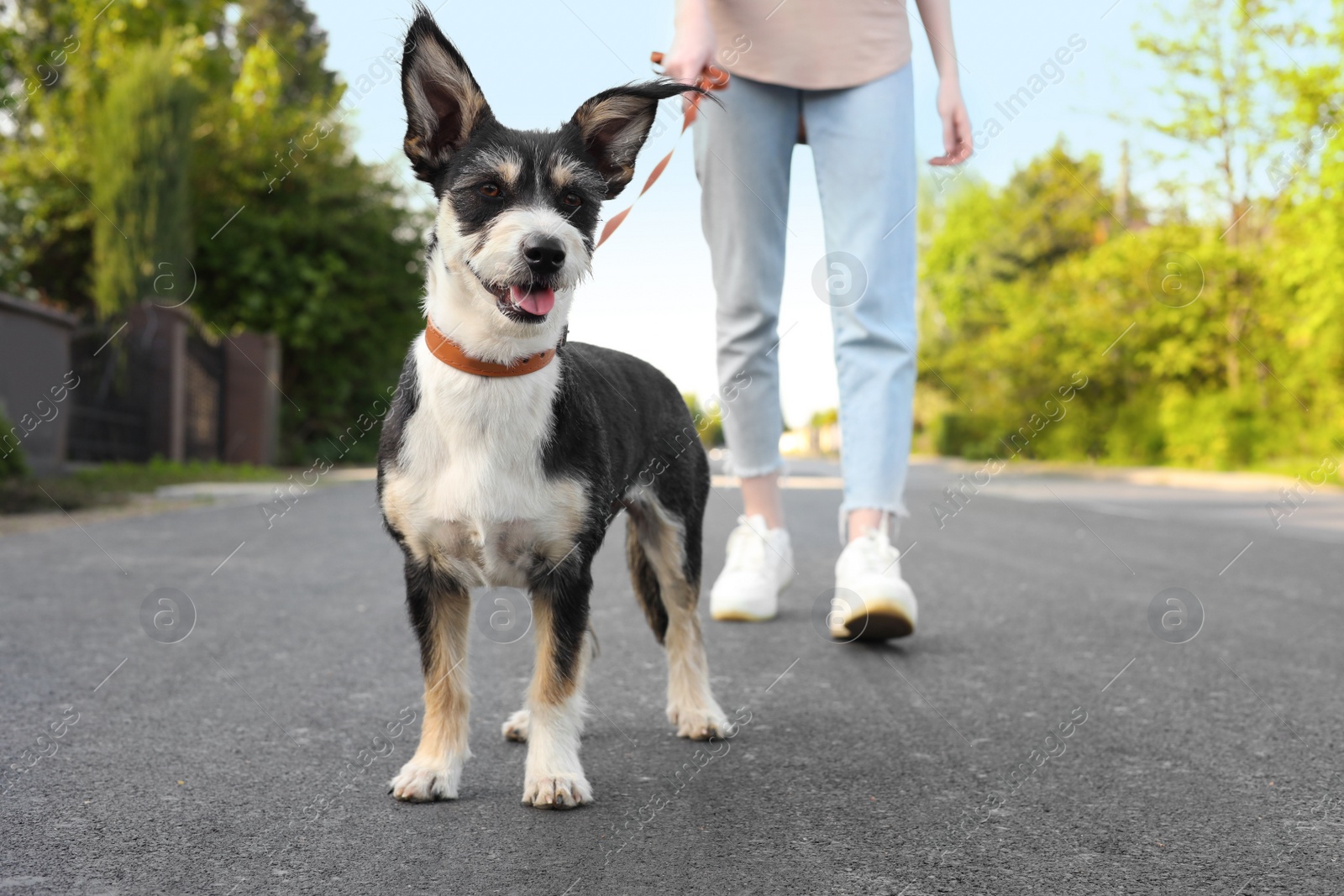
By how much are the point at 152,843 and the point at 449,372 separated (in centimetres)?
115

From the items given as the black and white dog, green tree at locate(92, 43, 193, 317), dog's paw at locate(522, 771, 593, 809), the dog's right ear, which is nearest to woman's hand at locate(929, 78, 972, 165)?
the black and white dog

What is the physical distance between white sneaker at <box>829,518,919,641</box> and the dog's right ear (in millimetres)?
1999

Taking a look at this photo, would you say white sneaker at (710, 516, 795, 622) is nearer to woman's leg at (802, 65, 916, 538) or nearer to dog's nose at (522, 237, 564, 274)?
woman's leg at (802, 65, 916, 538)

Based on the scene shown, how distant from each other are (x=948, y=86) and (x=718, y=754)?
8.83ft

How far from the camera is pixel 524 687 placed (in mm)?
3686

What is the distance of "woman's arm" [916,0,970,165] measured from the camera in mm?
4270

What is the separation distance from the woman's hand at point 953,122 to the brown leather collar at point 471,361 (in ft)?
7.20

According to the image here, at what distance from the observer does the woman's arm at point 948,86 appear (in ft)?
14.0

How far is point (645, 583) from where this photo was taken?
11.6ft

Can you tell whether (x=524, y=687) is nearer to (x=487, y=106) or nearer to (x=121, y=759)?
(x=121, y=759)

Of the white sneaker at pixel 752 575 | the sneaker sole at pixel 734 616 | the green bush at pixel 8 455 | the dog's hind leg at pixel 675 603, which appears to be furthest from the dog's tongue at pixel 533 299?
the green bush at pixel 8 455

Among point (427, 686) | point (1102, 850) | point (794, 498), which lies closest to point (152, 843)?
point (427, 686)

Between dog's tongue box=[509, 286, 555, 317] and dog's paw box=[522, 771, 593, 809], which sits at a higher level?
dog's tongue box=[509, 286, 555, 317]

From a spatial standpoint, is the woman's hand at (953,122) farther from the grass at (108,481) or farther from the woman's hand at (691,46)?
the grass at (108,481)
